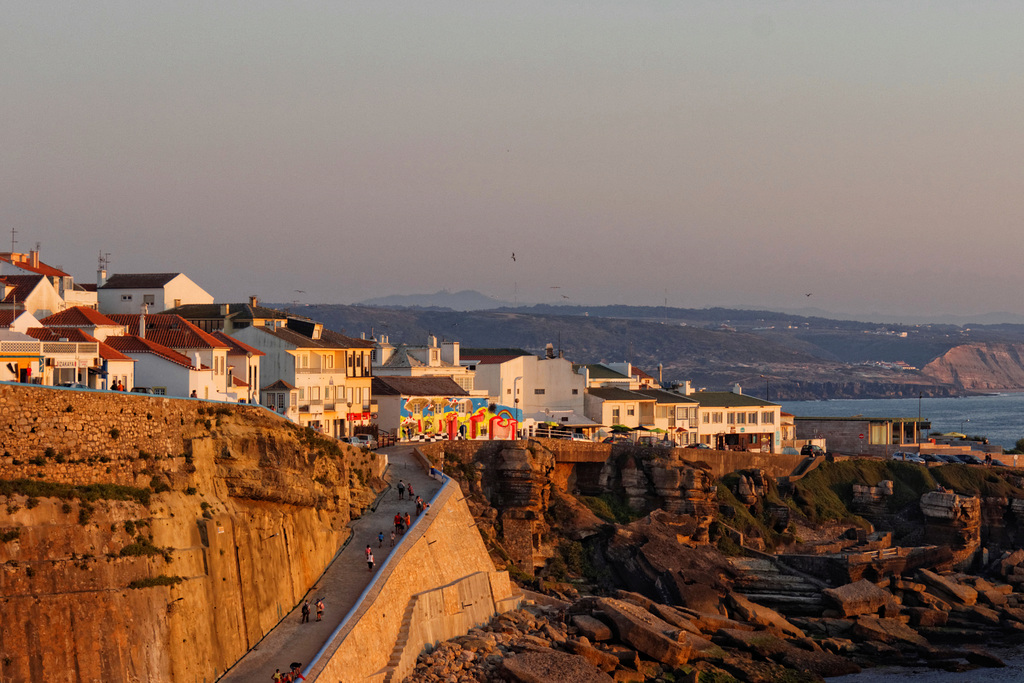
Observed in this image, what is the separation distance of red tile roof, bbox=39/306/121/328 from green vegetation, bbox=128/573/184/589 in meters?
15.3

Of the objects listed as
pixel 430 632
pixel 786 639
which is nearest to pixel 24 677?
pixel 430 632

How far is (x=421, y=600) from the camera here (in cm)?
4281

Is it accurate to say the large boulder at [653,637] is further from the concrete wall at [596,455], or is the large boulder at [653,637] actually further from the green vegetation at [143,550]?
the green vegetation at [143,550]

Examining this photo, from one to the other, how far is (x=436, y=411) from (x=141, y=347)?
26101 millimetres

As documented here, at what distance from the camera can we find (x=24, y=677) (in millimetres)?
29297

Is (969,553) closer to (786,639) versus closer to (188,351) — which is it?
(786,639)

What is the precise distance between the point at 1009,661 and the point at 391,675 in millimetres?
29198

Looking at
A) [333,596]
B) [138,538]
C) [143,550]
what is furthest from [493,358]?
[143,550]

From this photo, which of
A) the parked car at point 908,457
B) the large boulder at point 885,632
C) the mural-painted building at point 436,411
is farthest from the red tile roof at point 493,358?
the large boulder at point 885,632

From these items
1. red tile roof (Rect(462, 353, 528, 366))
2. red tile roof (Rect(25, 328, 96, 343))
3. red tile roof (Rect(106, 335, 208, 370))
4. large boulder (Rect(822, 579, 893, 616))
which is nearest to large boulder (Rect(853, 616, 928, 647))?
large boulder (Rect(822, 579, 893, 616))

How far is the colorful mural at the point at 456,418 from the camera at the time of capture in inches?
2783

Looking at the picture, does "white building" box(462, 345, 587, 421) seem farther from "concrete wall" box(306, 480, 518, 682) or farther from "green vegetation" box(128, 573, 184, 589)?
"green vegetation" box(128, 573, 184, 589)

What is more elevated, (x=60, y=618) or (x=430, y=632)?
(x=60, y=618)

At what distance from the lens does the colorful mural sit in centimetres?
7069
